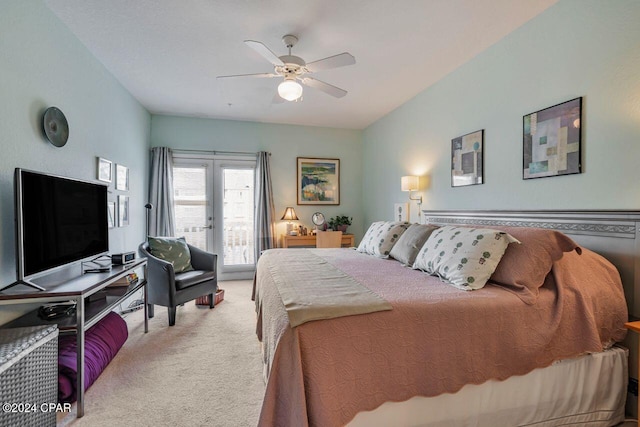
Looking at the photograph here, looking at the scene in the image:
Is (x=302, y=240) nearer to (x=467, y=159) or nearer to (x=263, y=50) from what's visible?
(x=467, y=159)

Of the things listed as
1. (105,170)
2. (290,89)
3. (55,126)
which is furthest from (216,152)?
(290,89)

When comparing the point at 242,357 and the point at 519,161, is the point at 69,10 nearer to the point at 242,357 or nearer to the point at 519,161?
the point at 242,357

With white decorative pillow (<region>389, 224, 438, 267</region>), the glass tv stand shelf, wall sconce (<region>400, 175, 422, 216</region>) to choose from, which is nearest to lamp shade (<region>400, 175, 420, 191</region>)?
wall sconce (<region>400, 175, 422, 216</region>)

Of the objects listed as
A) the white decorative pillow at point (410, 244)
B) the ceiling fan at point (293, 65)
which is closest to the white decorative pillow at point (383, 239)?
the white decorative pillow at point (410, 244)

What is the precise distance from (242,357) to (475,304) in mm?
1863

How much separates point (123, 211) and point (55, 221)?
1705 millimetres

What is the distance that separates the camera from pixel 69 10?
2.22 m

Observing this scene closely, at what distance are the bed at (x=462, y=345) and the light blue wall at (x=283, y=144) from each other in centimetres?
346

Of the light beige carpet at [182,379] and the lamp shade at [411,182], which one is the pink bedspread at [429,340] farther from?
the lamp shade at [411,182]

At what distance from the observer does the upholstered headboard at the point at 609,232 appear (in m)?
1.71

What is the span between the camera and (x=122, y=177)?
3580 millimetres

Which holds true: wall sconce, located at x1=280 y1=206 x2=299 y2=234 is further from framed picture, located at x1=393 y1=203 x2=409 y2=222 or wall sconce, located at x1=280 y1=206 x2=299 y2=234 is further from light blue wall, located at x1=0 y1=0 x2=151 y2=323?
light blue wall, located at x1=0 y1=0 x2=151 y2=323

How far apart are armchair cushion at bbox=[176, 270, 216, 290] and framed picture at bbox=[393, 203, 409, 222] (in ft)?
8.42

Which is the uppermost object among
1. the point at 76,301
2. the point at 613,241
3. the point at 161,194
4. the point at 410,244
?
the point at 161,194
